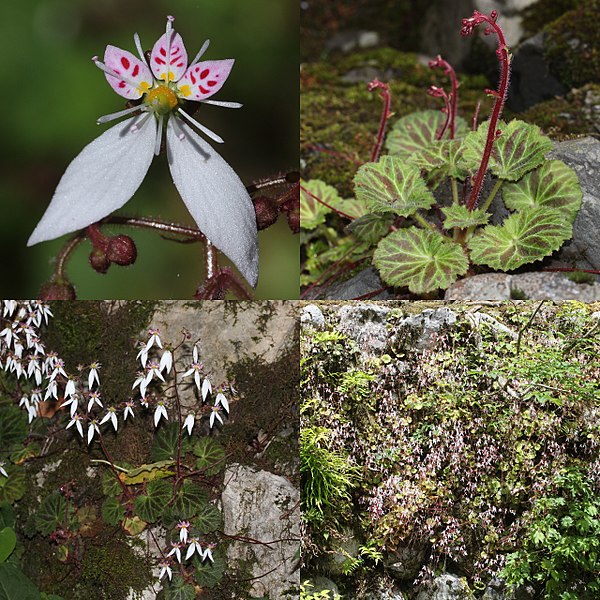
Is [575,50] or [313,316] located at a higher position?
[575,50]

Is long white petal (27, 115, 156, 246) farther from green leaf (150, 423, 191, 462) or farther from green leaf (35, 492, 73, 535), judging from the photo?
green leaf (35, 492, 73, 535)

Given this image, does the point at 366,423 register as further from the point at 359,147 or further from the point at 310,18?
the point at 310,18

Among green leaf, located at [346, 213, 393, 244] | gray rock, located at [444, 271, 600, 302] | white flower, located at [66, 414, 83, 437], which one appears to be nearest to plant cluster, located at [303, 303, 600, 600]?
gray rock, located at [444, 271, 600, 302]

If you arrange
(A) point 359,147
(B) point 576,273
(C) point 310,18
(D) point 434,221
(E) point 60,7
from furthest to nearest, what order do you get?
(C) point 310,18, (A) point 359,147, (D) point 434,221, (B) point 576,273, (E) point 60,7

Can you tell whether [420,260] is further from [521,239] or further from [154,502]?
[154,502]

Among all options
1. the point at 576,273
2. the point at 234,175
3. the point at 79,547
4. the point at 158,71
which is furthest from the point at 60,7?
the point at 79,547

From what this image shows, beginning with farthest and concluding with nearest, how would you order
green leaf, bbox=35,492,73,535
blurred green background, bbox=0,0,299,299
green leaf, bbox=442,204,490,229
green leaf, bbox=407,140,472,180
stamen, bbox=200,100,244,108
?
green leaf, bbox=35,492,73,535
green leaf, bbox=407,140,472,180
green leaf, bbox=442,204,490,229
blurred green background, bbox=0,0,299,299
stamen, bbox=200,100,244,108

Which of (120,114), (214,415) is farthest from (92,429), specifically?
(120,114)
